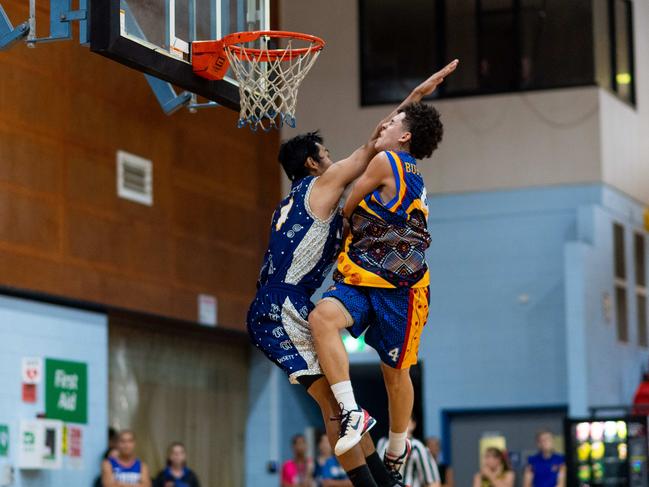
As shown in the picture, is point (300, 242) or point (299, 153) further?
point (299, 153)

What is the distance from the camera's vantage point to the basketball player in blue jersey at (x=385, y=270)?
24.1ft

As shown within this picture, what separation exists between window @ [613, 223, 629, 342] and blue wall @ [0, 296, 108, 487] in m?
8.50

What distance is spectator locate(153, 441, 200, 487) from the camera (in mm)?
17906

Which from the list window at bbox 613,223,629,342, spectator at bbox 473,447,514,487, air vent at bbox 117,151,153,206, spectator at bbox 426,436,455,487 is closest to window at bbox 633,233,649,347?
window at bbox 613,223,629,342

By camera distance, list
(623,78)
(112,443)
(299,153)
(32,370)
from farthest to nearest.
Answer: (623,78) < (112,443) < (32,370) < (299,153)

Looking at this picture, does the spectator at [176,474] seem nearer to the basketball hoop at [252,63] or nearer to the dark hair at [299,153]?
the basketball hoop at [252,63]

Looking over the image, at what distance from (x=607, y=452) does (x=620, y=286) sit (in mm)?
5031

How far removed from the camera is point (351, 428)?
7.25m

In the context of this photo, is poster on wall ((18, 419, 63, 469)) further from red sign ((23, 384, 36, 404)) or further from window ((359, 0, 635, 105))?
window ((359, 0, 635, 105))

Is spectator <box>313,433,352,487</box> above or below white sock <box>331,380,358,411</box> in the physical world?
above

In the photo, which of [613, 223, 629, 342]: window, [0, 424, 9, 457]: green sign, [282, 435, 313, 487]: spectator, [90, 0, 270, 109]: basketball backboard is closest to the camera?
[90, 0, 270, 109]: basketball backboard

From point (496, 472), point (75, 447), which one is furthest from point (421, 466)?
point (75, 447)

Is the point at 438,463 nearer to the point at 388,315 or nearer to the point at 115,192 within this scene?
the point at 115,192

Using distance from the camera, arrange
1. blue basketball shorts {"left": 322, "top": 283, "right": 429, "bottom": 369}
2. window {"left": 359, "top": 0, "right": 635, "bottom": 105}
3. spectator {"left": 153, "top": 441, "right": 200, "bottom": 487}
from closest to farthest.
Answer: blue basketball shorts {"left": 322, "top": 283, "right": 429, "bottom": 369}, spectator {"left": 153, "top": 441, "right": 200, "bottom": 487}, window {"left": 359, "top": 0, "right": 635, "bottom": 105}
